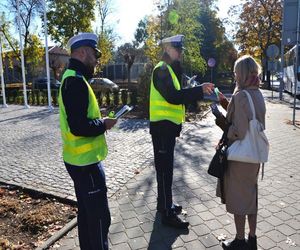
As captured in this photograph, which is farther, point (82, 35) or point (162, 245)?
point (162, 245)

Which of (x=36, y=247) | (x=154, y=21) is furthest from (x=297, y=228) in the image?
(x=154, y=21)

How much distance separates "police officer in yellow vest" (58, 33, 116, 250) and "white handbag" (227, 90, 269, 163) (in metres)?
1.26

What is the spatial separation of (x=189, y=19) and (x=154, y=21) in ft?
10.1

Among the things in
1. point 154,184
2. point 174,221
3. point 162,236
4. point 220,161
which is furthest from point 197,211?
point 220,161

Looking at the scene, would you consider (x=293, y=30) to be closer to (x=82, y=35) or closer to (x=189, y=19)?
(x=189, y=19)

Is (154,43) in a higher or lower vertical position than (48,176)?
higher

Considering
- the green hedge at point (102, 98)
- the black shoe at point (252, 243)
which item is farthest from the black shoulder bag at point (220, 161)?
the green hedge at point (102, 98)

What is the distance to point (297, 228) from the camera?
4.04 metres

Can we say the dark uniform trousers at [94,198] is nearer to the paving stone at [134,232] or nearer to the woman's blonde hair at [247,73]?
the paving stone at [134,232]

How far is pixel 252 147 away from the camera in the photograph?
3219mm

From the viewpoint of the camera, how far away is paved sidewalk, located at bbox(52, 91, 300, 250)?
12.4ft

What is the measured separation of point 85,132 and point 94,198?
1.91 feet

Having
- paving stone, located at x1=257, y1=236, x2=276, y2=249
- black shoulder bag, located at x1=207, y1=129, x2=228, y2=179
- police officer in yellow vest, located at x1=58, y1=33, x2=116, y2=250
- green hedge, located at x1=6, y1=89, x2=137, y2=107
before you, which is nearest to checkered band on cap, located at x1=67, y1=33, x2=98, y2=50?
police officer in yellow vest, located at x1=58, y1=33, x2=116, y2=250

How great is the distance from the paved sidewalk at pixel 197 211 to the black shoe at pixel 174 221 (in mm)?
67
